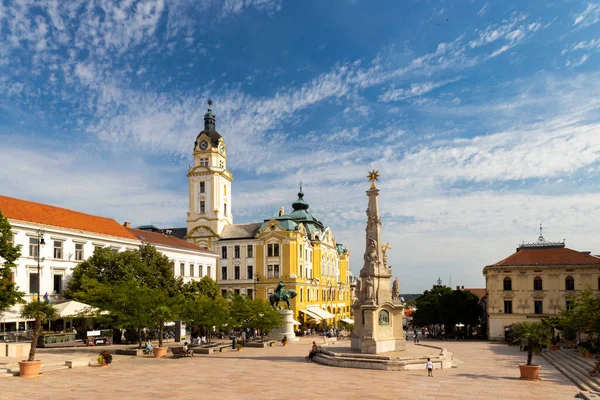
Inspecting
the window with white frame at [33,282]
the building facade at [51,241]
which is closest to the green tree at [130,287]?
the building facade at [51,241]

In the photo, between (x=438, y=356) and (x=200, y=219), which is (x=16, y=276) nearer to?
(x=438, y=356)

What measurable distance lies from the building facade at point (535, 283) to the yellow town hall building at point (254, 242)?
22763mm

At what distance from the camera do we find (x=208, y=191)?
78250 millimetres

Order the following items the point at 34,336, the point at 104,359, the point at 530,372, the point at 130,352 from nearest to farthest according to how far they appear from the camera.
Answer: the point at 530,372, the point at 34,336, the point at 104,359, the point at 130,352

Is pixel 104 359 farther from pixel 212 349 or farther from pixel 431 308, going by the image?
pixel 431 308

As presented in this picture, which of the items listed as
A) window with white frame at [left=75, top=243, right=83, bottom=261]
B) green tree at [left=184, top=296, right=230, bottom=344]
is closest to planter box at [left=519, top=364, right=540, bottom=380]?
green tree at [left=184, top=296, right=230, bottom=344]

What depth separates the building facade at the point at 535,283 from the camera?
52.1 m

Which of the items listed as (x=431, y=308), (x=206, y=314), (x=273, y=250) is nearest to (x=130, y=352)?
(x=206, y=314)

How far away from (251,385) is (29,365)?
1016cm

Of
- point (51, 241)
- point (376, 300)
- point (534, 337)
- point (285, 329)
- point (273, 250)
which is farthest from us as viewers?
point (273, 250)

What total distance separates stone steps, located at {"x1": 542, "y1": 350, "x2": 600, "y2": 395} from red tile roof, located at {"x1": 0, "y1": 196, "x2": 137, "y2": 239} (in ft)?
126

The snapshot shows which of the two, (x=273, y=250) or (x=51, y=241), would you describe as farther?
(x=273, y=250)

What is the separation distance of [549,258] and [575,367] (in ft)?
87.6

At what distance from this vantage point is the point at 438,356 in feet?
96.7
